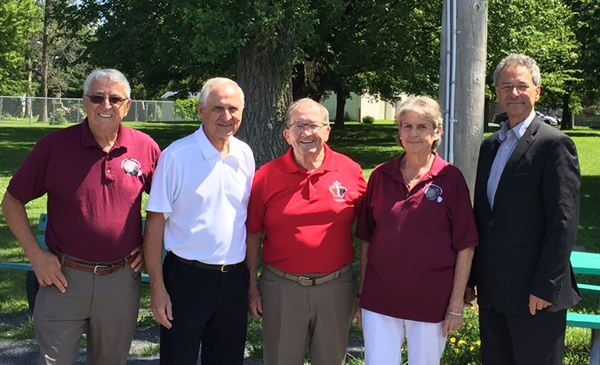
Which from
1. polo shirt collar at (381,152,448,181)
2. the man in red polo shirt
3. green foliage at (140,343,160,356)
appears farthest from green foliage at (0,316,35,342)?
polo shirt collar at (381,152,448,181)

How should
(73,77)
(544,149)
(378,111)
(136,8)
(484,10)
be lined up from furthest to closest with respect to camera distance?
(378,111)
(73,77)
(136,8)
(484,10)
(544,149)

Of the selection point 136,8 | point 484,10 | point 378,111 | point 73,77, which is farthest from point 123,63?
point 378,111

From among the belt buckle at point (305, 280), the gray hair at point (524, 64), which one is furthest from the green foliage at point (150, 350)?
the gray hair at point (524, 64)

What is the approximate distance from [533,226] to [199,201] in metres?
1.76

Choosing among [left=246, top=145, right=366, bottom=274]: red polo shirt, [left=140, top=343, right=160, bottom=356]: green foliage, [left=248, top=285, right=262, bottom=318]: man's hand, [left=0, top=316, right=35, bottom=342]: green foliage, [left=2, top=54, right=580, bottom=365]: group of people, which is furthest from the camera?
[left=0, top=316, right=35, bottom=342]: green foliage

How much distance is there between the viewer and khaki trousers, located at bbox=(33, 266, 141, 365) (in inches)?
137

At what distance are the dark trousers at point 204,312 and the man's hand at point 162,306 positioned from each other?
0.05 m

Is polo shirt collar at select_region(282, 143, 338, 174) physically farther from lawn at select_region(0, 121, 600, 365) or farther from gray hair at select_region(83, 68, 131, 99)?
lawn at select_region(0, 121, 600, 365)

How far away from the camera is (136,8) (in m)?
17.5

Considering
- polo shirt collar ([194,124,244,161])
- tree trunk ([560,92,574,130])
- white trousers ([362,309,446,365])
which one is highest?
tree trunk ([560,92,574,130])

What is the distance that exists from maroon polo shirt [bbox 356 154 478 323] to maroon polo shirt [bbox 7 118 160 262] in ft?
4.56

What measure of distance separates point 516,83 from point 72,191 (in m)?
2.41

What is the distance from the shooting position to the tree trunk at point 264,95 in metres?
10.6

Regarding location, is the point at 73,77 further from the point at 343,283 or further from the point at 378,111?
the point at 343,283
